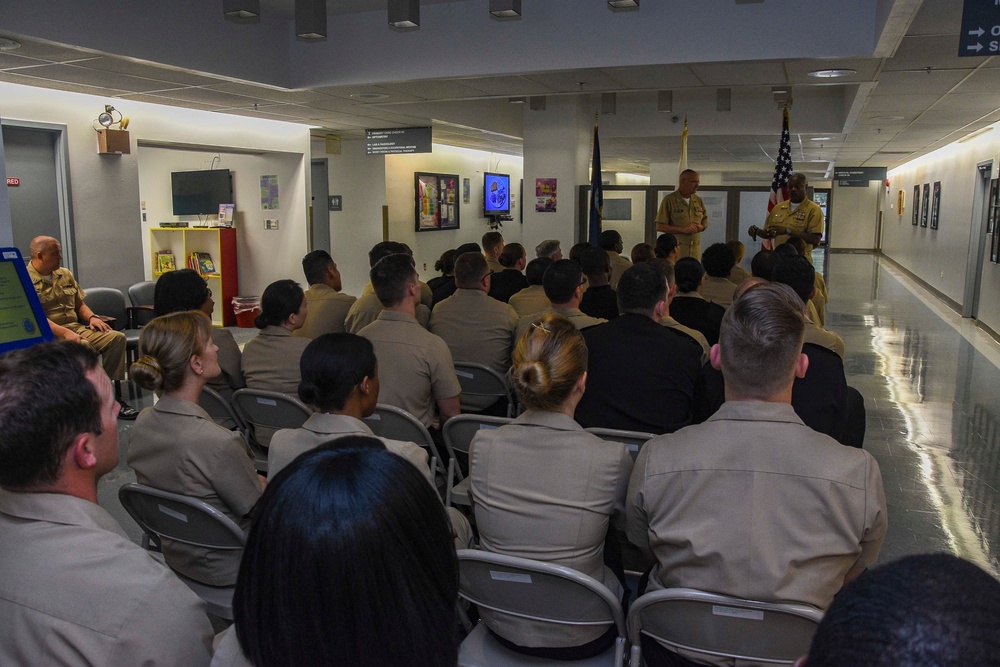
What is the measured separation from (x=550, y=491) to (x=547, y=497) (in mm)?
18

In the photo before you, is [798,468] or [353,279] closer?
[798,468]

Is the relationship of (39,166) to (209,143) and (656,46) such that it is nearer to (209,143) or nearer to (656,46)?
(209,143)

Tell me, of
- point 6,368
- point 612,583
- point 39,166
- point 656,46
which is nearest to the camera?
point 6,368

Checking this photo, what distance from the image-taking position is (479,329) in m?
4.37

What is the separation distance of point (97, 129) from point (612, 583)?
7970 millimetres

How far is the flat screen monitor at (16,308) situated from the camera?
3.38 meters

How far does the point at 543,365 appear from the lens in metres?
2.16

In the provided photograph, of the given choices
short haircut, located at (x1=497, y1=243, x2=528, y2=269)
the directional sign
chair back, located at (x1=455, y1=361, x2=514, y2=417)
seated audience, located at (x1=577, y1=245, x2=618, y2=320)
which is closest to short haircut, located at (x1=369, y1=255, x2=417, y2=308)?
chair back, located at (x1=455, y1=361, x2=514, y2=417)

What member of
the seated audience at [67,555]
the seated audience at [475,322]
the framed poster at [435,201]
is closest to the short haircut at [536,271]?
the seated audience at [475,322]

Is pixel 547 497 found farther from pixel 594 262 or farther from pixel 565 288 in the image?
pixel 594 262

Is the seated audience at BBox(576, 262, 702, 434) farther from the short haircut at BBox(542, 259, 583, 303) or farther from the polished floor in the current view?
the polished floor

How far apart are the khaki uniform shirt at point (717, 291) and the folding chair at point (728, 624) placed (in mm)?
4072

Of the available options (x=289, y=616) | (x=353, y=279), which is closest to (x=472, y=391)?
(x=289, y=616)

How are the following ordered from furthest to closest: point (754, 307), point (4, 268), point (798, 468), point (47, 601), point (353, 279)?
1. point (353, 279)
2. point (4, 268)
3. point (754, 307)
4. point (798, 468)
5. point (47, 601)
